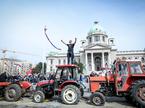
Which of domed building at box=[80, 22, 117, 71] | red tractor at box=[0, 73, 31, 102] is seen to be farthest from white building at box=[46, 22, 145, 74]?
red tractor at box=[0, 73, 31, 102]

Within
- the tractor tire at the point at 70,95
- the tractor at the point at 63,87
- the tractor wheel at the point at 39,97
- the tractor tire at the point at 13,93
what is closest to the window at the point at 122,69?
the tractor at the point at 63,87

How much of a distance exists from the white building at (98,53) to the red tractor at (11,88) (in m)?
65.0

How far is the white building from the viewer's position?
259 feet

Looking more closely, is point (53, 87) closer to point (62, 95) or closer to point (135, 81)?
point (62, 95)

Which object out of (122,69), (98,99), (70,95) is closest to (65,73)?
(70,95)

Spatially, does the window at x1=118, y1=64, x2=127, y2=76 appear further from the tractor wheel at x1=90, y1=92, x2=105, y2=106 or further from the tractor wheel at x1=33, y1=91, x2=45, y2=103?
the tractor wheel at x1=33, y1=91, x2=45, y2=103

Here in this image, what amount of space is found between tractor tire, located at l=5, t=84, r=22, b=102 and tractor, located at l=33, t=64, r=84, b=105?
94 centimetres

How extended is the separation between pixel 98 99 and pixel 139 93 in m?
1.98

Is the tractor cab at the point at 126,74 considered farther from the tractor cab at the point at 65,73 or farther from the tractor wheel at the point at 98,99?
the tractor cab at the point at 65,73

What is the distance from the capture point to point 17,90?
9992mm

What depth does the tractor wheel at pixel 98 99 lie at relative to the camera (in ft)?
29.5

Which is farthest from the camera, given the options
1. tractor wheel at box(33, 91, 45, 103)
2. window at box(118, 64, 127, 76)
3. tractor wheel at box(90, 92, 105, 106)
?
tractor wheel at box(33, 91, 45, 103)

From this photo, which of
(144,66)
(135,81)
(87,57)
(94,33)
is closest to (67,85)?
(135,81)

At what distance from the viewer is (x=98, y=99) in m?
9.06
